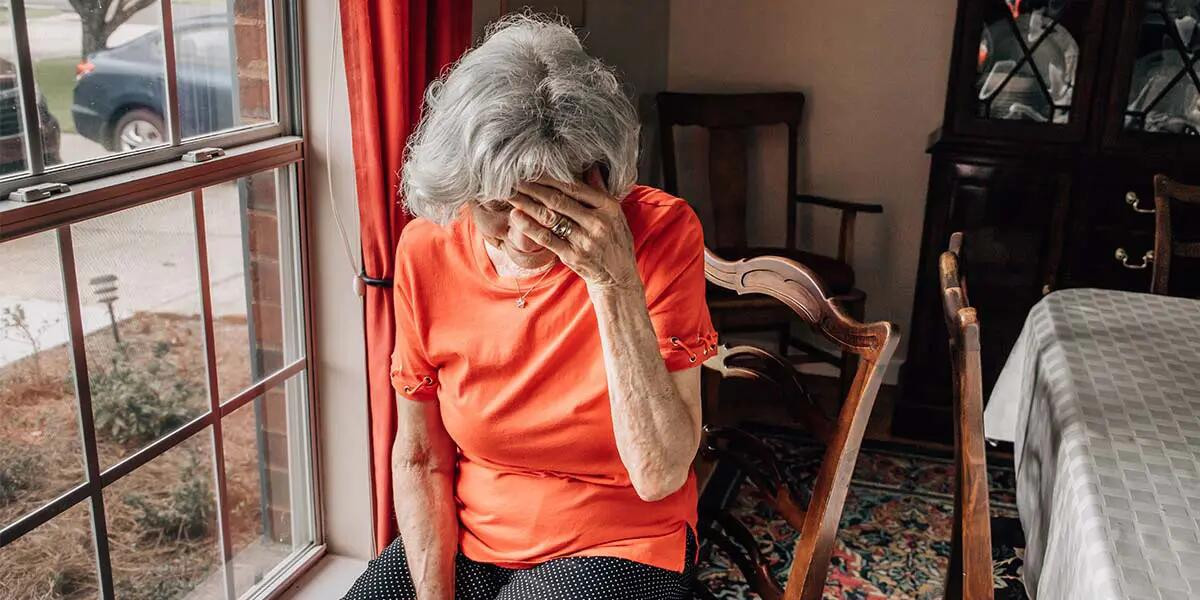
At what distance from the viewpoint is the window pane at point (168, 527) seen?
60.0 inches

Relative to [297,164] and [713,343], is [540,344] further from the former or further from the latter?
[297,164]

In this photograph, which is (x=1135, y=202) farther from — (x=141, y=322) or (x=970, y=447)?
(x=141, y=322)

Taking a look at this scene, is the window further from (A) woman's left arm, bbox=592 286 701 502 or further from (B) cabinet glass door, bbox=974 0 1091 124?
(B) cabinet glass door, bbox=974 0 1091 124

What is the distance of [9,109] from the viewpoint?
4.09 feet

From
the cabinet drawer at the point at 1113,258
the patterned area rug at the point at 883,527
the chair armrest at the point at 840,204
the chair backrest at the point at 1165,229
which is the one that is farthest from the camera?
the chair armrest at the point at 840,204

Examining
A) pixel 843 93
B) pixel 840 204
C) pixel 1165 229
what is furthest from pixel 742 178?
pixel 1165 229

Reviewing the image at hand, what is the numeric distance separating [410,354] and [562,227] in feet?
1.10

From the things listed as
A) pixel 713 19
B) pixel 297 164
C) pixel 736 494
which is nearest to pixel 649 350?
pixel 297 164

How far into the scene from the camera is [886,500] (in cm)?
273

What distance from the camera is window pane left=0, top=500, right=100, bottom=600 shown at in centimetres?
132

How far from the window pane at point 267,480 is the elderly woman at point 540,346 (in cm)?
51

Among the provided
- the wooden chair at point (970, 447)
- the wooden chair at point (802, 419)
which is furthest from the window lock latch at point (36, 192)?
the wooden chair at point (970, 447)

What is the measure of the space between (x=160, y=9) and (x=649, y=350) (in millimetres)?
879

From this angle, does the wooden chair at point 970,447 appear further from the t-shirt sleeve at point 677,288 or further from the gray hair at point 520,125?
the gray hair at point 520,125
